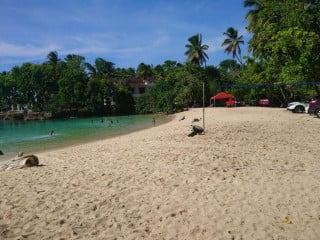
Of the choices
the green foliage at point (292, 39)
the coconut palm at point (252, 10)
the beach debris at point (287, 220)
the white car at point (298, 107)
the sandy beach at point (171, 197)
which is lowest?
the beach debris at point (287, 220)

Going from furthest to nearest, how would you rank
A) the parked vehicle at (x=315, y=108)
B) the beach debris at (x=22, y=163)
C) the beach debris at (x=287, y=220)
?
the parked vehicle at (x=315, y=108) → the beach debris at (x=22, y=163) → the beach debris at (x=287, y=220)

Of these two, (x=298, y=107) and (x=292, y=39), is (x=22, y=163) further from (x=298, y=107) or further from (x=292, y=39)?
(x=298, y=107)

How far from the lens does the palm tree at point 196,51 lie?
223ft

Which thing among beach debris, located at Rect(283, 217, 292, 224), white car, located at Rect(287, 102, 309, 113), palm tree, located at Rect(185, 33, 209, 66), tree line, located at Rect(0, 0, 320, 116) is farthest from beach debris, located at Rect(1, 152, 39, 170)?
palm tree, located at Rect(185, 33, 209, 66)

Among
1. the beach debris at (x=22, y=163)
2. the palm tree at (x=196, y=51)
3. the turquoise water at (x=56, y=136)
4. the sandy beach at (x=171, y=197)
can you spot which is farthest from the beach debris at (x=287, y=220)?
the palm tree at (x=196, y=51)

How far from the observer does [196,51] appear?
68.2 metres

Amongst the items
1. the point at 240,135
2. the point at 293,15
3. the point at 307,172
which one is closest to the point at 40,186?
the point at 307,172

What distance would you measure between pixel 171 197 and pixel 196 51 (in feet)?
210

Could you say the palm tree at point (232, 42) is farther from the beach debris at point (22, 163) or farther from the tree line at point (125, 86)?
the beach debris at point (22, 163)

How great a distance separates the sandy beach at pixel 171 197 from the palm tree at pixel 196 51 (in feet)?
192

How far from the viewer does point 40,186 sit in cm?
821

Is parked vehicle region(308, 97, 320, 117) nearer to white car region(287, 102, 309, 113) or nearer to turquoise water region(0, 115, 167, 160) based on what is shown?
white car region(287, 102, 309, 113)

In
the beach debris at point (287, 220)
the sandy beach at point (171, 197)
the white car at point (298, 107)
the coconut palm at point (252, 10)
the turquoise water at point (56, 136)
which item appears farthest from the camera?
the coconut palm at point (252, 10)

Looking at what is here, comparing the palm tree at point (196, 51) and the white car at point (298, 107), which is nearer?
the white car at point (298, 107)
